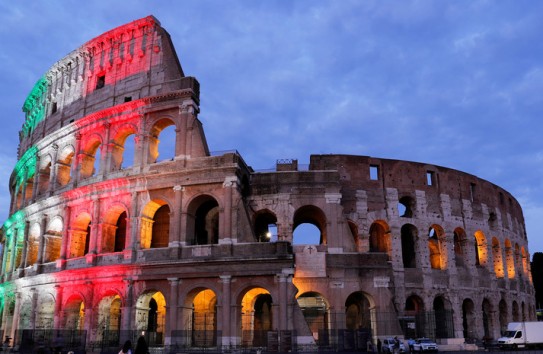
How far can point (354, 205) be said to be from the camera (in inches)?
1124

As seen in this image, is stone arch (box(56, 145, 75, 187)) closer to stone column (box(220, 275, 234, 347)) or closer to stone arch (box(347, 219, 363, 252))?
stone column (box(220, 275, 234, 347))

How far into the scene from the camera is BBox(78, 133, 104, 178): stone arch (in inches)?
1089

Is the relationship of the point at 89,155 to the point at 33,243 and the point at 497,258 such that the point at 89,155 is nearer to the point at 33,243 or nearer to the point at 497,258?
the point at 33,243

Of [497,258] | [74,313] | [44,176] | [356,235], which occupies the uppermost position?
[44,176]

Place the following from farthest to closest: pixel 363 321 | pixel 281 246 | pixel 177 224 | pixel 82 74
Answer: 1. pixel 82 74
2. pixel 363 321
3. pixel 177 224
4. pixel 281 246

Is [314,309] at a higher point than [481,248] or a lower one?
lower

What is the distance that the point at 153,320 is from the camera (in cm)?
2731

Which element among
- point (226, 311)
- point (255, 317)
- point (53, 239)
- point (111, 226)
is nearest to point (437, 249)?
point (255, 317)

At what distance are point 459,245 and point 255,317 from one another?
1458cm

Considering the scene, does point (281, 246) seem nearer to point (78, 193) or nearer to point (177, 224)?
point (177, 224)

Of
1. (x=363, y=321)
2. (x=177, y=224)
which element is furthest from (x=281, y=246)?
(x=363, y=321)

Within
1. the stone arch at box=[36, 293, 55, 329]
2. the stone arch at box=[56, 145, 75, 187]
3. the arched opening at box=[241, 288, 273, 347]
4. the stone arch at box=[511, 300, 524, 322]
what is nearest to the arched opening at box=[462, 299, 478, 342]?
the stone arch at box=[511, 300, 524, 322]

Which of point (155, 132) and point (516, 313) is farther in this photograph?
point (516, 313)

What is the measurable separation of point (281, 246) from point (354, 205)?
25.9 ft
